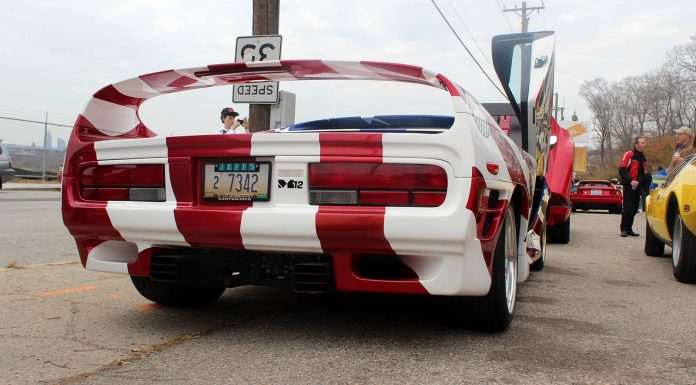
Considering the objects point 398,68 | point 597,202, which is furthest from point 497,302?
point 597,202

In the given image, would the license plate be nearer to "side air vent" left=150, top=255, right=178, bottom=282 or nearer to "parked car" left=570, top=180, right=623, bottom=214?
"side air vent" left=150, top=255, right=178, bottom=282

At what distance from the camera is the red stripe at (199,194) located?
9.29ft

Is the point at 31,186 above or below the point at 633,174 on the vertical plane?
below

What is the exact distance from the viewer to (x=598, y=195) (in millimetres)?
20000

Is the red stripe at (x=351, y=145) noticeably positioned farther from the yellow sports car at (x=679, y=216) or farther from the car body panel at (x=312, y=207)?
the yellow sports car at (x=679, y=216)

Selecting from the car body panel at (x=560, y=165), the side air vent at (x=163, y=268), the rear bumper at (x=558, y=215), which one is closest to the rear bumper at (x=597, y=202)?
the rear bumper at (x=558, y=215)

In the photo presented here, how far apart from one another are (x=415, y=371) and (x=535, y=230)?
2.96 metres

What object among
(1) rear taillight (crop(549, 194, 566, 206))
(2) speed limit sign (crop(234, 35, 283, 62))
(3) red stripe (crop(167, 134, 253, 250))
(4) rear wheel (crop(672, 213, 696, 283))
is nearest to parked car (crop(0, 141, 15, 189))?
(2) speed limit sign (crop(234, 35, 283, 62))

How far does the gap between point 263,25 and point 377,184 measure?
17.1 ft

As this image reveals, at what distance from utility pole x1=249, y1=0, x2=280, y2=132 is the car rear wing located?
12.4ft

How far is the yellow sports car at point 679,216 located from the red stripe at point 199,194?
375 centimetres

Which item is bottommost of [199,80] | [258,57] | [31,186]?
[31,186]

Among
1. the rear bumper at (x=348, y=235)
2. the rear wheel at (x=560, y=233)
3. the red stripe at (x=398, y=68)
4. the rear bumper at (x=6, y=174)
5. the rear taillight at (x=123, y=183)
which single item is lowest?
the rear wheel at (x=560, y=233)

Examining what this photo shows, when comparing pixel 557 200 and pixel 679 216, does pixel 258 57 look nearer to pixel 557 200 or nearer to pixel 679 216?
pixel 557 200
